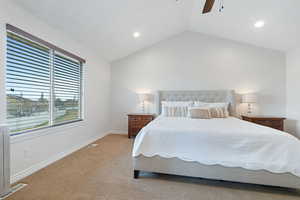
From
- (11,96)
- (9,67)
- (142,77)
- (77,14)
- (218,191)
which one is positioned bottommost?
(218,191)

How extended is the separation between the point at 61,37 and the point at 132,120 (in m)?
2.71

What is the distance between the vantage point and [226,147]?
204cm

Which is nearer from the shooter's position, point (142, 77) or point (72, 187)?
point (72, 187)

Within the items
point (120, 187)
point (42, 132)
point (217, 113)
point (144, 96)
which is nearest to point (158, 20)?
point (144, 96)

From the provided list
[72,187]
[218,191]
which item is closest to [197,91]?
[218,191]

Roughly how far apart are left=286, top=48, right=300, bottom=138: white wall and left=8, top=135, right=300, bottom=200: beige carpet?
104 inches

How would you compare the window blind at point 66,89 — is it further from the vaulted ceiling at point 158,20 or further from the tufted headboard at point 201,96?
the tufted headboard at point 201,96

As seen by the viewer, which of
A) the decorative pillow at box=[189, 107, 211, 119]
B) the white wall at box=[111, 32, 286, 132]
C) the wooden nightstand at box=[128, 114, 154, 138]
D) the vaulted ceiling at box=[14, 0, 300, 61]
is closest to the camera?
the vaulted ceiling at box=[14, 0, 300, 61]

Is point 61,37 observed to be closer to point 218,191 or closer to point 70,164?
point 70,164

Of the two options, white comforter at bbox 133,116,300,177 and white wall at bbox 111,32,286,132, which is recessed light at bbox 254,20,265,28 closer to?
white wall at bbox 111,32,286,132

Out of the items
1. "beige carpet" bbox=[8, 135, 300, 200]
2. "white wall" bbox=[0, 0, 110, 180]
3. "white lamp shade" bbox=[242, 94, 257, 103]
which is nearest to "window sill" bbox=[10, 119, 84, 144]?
"white wall" bbox=[0, 0, 110, 180]

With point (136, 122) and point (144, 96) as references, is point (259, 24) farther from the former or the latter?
point (136, 122)

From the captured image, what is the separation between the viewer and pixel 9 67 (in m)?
2.09

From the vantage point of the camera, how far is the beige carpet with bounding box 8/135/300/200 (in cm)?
183
